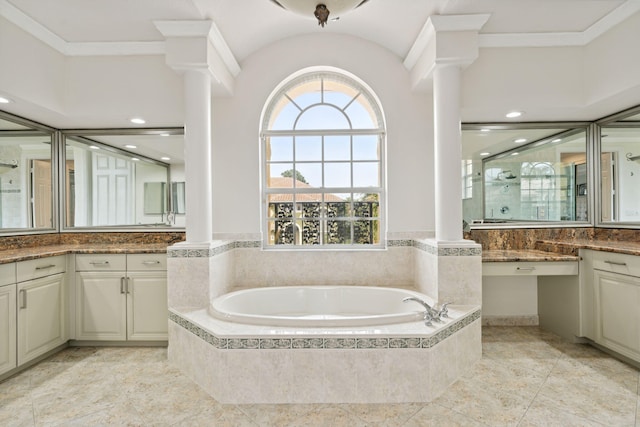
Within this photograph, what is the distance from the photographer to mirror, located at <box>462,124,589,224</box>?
3531 mm

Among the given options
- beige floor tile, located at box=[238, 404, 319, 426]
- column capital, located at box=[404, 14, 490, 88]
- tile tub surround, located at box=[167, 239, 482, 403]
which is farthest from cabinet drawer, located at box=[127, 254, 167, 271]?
column capital, located at box=[404, 14, 490, 88]

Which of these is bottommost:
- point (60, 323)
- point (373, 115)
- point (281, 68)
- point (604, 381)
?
point (604, 381)

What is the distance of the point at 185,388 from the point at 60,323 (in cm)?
147

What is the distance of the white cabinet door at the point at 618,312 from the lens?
2559 millimetres

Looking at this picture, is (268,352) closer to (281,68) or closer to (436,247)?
(436,247)

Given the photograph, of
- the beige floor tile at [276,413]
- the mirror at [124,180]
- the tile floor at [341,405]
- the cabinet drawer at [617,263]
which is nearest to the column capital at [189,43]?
the mirror at [124,180]

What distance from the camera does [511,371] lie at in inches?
100

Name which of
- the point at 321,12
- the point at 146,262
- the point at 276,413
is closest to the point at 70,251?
the point at 146,262

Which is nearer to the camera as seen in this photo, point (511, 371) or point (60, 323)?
point (511, 371)

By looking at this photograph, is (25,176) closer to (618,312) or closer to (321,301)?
(321,301)

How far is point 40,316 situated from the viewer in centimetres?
282

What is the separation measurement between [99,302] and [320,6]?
9.58 ft

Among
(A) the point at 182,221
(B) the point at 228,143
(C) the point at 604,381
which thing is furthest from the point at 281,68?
(C) the point at 604,381

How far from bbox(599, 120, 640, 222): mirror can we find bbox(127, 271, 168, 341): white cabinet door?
4.14 metres
